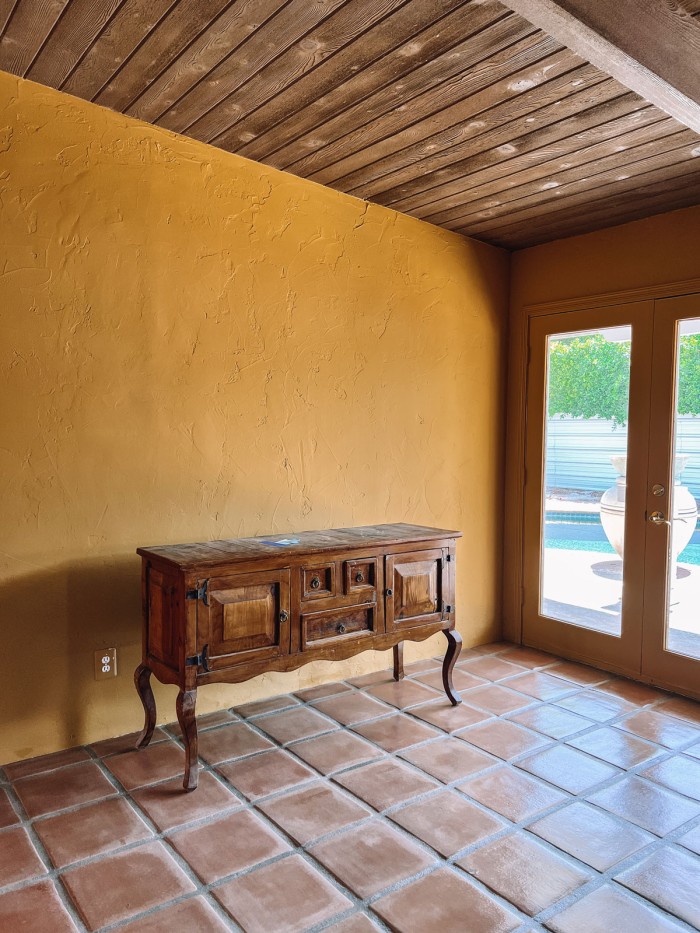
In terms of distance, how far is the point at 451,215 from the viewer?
12.8ft

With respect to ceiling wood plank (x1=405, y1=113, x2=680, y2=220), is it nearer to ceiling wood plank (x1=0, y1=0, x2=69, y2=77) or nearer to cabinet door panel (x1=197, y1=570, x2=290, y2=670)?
ceiling wood plank (x1=0, y1=0, x2=69, y2=77)

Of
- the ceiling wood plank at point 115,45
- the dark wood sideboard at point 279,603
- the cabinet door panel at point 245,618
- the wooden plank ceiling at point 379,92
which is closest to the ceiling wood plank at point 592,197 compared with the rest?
the wooden plank ceiling at point 379,92

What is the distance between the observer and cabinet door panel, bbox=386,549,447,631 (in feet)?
10.4

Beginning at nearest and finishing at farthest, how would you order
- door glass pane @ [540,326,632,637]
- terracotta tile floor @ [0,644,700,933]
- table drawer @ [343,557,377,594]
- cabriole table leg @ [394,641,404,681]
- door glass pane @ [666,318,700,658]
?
1. terracotta tile floor @ [0,644,700,933]
2. table drawer @ [343,557,377,594]
3. door glass pane @ [666,318,700,658]
4. cabriole table leg @ [394,641,404,681]
5. door glass pane @ [540,326,632,637]

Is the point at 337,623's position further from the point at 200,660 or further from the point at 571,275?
the point at 571,275

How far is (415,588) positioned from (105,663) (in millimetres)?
1418

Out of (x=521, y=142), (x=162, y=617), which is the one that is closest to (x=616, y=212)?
(x=521, y=142)

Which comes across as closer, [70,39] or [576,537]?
[70,39]

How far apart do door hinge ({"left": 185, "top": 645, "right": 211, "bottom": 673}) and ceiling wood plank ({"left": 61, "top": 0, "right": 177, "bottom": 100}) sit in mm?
2145

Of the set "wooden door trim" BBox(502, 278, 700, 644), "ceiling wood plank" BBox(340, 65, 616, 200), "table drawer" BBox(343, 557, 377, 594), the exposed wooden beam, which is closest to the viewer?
the exposed wooden beam

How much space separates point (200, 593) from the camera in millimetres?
2590

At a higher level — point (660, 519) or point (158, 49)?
point (158, 49)

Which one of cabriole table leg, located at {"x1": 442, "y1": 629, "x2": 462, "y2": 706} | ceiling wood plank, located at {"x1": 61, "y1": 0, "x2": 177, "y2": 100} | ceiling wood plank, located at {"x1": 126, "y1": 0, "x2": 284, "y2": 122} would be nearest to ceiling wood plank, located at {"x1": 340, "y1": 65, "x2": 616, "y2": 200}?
ceiling wood plank, located at {"x1": 126, "y1": 0, "x2": 284, "y2": 122}

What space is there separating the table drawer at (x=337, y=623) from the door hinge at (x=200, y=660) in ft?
1.44
